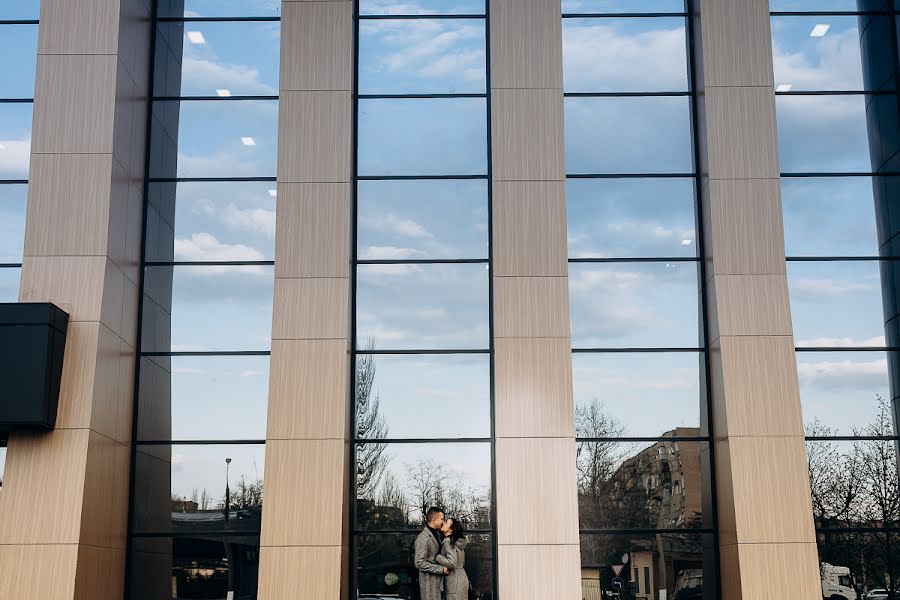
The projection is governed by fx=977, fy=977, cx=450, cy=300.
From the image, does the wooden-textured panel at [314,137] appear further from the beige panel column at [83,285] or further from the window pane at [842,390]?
the window pane at [842,390]

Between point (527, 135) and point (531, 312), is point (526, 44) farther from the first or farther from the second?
point (531, 312)

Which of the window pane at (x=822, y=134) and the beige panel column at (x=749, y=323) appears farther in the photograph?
the window pane at (x=822, y=134)

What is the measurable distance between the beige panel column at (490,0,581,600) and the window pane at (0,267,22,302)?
6.05m

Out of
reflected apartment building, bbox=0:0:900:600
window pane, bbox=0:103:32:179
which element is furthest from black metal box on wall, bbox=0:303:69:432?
window pane, bbox=0:103:32:179

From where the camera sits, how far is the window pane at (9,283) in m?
12.3

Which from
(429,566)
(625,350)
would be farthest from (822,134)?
(429,566)

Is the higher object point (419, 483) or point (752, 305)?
point (752, 305)

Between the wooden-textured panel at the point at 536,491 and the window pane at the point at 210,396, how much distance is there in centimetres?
313

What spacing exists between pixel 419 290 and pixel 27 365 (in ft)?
15.4

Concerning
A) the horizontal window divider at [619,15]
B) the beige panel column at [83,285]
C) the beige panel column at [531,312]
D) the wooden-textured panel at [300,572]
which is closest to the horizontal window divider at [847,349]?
the beige panel column at [531,312]

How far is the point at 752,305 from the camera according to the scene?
11.9 m

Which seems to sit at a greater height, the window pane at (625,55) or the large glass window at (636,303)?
the window pane at (625,55)

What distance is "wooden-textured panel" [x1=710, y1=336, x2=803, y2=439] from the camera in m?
11.6

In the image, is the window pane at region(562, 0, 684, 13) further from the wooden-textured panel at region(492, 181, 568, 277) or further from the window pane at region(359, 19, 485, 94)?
the wooden-textured panel at region(492, 181, 568, 277)
